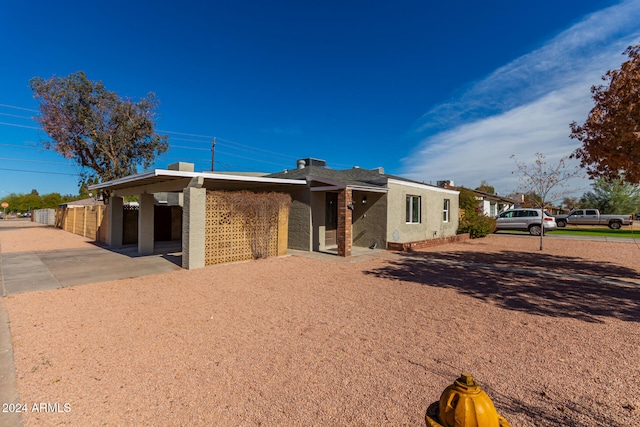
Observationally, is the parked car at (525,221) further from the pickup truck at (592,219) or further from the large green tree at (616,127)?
the large green tree at (616,127)

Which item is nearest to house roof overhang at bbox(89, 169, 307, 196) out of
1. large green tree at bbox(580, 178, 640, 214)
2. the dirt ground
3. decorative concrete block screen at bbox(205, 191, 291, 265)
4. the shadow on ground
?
decorative concrete block screen at bbox(205, 191, 291, 265)

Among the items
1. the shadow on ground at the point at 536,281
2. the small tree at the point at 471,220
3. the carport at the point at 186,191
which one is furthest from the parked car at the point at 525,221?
the carport at the point at 186,191

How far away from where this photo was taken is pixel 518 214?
21.8 m

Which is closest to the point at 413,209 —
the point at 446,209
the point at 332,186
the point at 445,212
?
the point at 445,212

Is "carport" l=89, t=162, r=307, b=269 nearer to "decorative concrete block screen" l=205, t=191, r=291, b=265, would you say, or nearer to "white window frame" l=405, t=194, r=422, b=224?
"decorative concrete block screen" l=205, t=191, r=291, b=265

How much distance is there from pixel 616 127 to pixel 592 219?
29181 millimetres

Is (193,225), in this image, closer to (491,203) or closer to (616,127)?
(616,127)

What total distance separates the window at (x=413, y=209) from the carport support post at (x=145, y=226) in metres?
11.1

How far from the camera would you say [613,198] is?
114 ft

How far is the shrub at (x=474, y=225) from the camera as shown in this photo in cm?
1850

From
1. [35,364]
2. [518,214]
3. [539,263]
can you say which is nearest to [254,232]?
[35,364]

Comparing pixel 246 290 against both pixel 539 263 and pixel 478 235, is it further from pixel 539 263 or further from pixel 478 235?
pixel 478 235

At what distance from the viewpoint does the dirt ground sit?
2680mm

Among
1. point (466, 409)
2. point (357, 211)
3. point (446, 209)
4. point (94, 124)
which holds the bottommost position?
point (466, 409)
